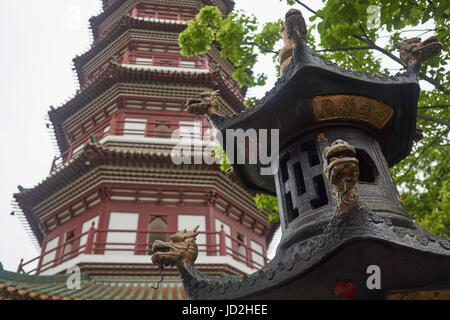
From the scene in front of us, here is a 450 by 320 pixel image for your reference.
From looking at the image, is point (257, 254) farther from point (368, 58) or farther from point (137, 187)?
point (368, 58)

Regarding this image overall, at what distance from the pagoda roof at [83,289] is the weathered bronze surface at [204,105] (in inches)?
202

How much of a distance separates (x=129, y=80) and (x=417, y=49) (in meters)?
12.0

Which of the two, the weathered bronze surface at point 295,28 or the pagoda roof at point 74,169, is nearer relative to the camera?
the weathered bronze surface at point 295,28

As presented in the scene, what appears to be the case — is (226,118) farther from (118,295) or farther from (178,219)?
(178,219)

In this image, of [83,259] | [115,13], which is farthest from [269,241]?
[115,13]

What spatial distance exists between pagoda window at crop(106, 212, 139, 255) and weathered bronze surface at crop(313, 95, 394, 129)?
7463mm

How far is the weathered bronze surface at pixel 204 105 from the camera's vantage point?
3.24 metres

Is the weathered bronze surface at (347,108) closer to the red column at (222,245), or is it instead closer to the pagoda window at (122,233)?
the red column at (222,245)

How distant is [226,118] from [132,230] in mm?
7053

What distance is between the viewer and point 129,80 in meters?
13.5

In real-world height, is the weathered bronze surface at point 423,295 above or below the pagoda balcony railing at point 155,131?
below

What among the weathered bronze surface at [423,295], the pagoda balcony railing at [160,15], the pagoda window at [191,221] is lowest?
the weathered bronze surface at [423,295]

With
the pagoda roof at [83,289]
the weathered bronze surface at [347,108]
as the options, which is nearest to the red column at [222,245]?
the pagoda roof at [83,289]

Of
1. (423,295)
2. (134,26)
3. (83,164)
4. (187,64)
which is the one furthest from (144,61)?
(423,295)
